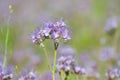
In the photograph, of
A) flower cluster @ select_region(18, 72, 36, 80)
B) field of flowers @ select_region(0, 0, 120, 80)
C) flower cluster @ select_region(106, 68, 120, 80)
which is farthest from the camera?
flower cluster @ select_region(106, 68, 120, 80)

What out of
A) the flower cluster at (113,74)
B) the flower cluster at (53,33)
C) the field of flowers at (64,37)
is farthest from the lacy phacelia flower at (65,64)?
the flower cluster at (113,74)

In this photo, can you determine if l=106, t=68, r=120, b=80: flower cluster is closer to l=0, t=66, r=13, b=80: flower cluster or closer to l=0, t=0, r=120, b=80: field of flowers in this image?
l=0, t=0, r=120, b=80: field of flowers

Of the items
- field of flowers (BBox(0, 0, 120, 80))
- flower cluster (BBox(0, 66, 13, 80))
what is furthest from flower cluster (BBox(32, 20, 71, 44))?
flower cluster (BBox(0, 66, 13, 80))

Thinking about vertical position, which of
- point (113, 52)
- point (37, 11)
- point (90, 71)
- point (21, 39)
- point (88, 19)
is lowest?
point (90, 71)

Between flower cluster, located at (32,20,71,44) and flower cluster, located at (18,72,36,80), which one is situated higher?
flower cluster, located at (32,20,71,44)

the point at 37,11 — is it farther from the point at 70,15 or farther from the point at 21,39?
the point at 21,39

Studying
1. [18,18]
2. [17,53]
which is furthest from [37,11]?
[17,53]

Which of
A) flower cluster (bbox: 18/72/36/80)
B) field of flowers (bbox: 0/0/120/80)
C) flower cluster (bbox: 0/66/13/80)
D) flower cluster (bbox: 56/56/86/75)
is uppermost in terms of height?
field of flowers (bbox: 0/0/120/80)
